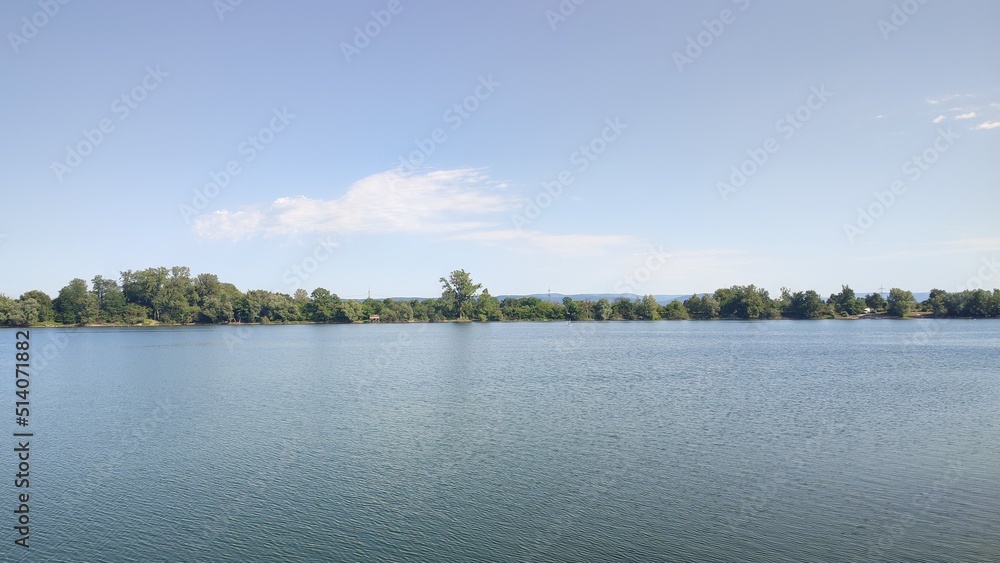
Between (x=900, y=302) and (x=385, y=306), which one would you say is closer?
(x=900, y=302)

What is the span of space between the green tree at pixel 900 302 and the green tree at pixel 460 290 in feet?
333

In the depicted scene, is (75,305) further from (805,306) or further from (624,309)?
(805,306)

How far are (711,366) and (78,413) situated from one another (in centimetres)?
4269

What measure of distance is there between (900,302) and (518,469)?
15100 centimetres

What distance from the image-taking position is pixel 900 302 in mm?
136125

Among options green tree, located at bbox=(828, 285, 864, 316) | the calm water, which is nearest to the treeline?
green tree, located at bbox=(828, 285, 864, 316)

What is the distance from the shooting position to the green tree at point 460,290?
14600cm

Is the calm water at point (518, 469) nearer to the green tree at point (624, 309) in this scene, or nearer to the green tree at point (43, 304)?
the green tree at point (43, 304)

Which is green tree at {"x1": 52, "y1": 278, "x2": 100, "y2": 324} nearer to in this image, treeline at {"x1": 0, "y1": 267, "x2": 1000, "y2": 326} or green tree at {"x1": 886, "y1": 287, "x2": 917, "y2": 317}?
treeline at {"x1": 0, "y1": 267, "x2": 1000, "y2": 326}

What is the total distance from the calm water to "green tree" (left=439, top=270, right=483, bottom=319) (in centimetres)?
10623

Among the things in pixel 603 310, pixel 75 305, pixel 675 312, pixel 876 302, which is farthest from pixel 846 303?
pixel 75 305

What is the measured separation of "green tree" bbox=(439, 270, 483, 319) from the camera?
5748 inches

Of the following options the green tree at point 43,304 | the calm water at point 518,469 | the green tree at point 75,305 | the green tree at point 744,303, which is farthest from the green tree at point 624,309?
the green tree at point 43,304

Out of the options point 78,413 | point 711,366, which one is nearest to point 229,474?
point 78,413
